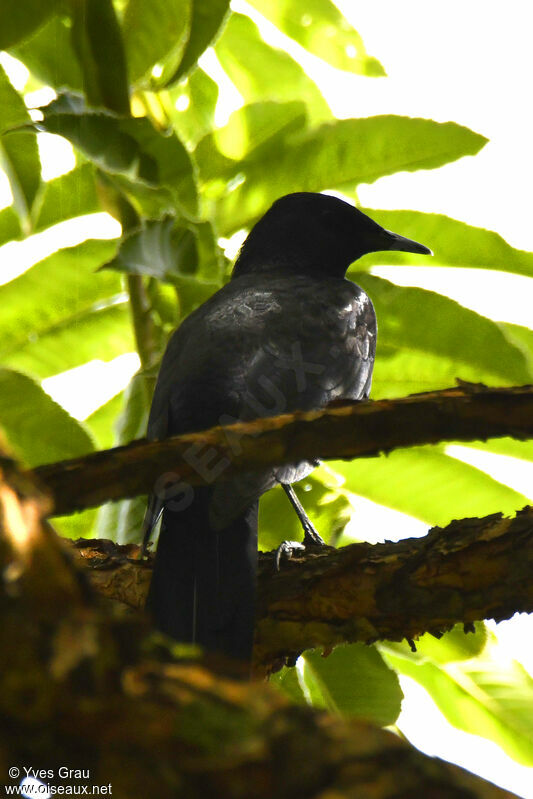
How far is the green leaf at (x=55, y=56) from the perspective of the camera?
3.12 m

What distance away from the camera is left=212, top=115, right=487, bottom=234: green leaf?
337 centimetres

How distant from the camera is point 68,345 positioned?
338cm

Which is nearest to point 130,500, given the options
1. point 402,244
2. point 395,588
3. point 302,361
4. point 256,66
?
point 302,361

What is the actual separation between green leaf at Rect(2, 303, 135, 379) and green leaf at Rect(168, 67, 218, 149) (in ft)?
2.62

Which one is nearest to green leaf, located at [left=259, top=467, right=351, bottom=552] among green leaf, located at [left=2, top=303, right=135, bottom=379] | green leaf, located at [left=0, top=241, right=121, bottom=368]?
green leaf, located at [left=2, top=303, right=135, bottom=379]

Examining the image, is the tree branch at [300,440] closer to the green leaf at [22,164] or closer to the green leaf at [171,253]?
the green leaf at [171,253]

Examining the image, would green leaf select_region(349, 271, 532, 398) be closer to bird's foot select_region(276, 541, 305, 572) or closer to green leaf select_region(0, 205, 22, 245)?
bird's foot select_region(276, 541, 305, 572)

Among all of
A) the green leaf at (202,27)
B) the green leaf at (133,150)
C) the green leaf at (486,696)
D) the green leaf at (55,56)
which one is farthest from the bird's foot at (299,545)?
the green leaf at (55,56)

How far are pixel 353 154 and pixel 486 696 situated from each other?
78.9 inches

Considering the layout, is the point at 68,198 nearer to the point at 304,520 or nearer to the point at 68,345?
the point at 68,345

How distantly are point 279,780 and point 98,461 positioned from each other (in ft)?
2.24

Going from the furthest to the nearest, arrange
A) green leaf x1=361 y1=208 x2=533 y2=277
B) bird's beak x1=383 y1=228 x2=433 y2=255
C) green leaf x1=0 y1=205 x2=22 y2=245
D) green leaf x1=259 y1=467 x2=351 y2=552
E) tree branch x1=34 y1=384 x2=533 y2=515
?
1. bird's beak x1=383 y1=228 x2=433 y2=255
2. green leaf x1=0 y1=205 x2=22 y2=245
3. green leaf x1=361 y1=208 x2=533 y2=277
4. green leaf x1=259 y1=467 x2=351 y2=552
5. tree branch x1=34 y1=384 x2=533 y2=515

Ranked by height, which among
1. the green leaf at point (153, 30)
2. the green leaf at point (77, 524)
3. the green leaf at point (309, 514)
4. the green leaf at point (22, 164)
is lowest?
the green leaf at point (309, 514)

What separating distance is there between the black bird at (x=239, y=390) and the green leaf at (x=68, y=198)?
1.98 ft
